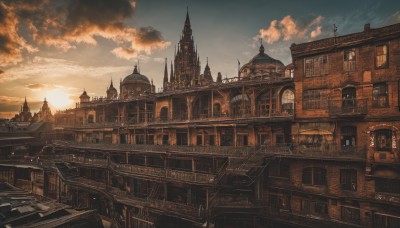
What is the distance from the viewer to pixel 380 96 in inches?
829

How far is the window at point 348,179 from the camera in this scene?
2173 centimetres

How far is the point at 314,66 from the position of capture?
2448cm

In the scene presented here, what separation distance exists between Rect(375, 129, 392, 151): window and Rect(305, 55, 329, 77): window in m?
7.30

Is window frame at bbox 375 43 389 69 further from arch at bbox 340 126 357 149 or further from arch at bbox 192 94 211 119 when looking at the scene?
arch at bbox 192 94 211 119

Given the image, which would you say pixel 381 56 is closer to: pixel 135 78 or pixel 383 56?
pixel 383 56

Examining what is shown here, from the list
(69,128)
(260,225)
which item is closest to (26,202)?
(69,128)

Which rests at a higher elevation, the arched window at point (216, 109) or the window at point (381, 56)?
the window at point (381, 56)

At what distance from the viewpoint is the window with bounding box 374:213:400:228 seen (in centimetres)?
1958

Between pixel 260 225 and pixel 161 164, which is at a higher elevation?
pixel 161 164

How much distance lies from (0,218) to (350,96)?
128 ft

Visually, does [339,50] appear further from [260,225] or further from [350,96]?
[260,225]

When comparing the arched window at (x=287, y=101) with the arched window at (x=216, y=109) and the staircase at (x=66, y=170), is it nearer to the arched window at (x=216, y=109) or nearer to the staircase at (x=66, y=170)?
the arched window at (x=216, y=109)

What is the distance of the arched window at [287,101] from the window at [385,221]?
1268cm

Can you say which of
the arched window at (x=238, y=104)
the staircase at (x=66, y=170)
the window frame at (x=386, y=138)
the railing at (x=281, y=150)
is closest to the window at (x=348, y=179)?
the railing at (x=281, y=150)
